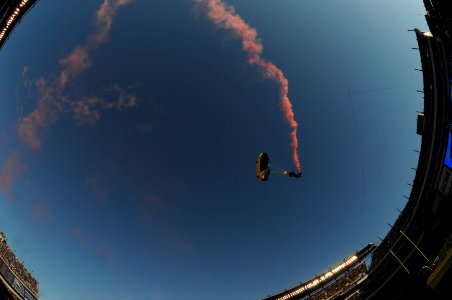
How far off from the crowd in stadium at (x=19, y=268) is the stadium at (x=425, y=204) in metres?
5.20

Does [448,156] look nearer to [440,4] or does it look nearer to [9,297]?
[440,4]

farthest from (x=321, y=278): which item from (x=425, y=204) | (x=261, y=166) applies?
(x=261, y=166)

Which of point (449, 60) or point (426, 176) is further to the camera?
point (426, 176)

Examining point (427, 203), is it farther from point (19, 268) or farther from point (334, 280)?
point (19, 268)

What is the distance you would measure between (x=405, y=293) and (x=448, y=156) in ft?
33.8

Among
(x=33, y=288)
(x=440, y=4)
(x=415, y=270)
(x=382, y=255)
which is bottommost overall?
(x=415, y=270)

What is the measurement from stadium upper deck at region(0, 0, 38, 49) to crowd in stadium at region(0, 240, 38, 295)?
22.8m

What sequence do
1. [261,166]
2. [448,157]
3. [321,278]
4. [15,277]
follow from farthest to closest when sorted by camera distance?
1. [321,278]
2. [15,277]
3. [261,166]
4. [448,157]

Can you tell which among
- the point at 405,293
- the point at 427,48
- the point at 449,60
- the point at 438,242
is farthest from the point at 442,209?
the point at 427,48

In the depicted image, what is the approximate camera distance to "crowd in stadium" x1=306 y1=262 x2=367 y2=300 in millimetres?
26519

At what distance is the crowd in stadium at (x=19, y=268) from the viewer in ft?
96.3

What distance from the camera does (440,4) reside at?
44.9ft

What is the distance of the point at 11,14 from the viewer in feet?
75.6

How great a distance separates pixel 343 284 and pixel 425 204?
13521mm
